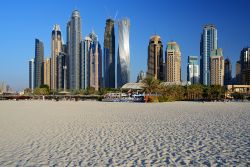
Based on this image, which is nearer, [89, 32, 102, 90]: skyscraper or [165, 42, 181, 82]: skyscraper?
[89, 32, 102, 90]: skyscraper

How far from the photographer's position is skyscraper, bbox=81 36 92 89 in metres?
184

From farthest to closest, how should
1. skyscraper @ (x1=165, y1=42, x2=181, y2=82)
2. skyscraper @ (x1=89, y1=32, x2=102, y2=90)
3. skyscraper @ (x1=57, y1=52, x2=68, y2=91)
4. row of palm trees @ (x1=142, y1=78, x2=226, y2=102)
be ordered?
skyscraper @ (x1=57, y1=52, x2=68, y2=91)
skyscraper @ (x1=165, y1=42, x2=181, y2=82)
skyscraper @ (x1=89, y1=32, x2=102, y2=90)
row of palm trees @ (x1=142, y1=78, x2=226, y2=102)

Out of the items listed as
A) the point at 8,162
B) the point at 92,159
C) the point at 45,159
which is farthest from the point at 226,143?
the point at 8,162

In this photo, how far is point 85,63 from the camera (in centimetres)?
18775

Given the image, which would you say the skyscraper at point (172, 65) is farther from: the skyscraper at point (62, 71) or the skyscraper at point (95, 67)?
the skyscraper at point (62, 71)

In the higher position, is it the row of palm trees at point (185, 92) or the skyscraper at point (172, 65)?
the skyscraper at point (172, 65)

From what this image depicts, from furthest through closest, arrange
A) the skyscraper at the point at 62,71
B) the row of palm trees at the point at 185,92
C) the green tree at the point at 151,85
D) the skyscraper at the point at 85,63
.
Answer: the skyscraper at the point at 62,71 < the skyscraper at the point at 85,63 < the row of palm trees at the point at 185,92 < the green tree at the point at 151,85

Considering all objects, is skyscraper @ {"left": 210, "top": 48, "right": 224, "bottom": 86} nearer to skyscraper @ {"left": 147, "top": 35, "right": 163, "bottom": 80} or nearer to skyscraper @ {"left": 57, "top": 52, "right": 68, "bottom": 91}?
skyscraper @ {"left": 147, "top": 35, "right": 163, "bottom": 80}

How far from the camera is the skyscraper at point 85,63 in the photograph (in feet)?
604

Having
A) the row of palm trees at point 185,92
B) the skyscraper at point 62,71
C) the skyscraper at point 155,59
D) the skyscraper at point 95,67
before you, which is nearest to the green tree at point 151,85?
the row of palm trees at point 185,92

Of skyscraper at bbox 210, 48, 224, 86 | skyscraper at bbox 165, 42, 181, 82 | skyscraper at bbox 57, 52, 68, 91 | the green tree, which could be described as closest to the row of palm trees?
the green tree

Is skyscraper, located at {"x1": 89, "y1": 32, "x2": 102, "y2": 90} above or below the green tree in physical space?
above

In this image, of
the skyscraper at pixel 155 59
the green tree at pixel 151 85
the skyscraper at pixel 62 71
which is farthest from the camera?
the skyscraper at pixel 155 59

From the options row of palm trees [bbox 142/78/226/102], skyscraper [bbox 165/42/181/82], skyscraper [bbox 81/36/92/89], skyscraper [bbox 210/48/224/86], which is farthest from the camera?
skyscraper [bbox 165/42/181/82]
